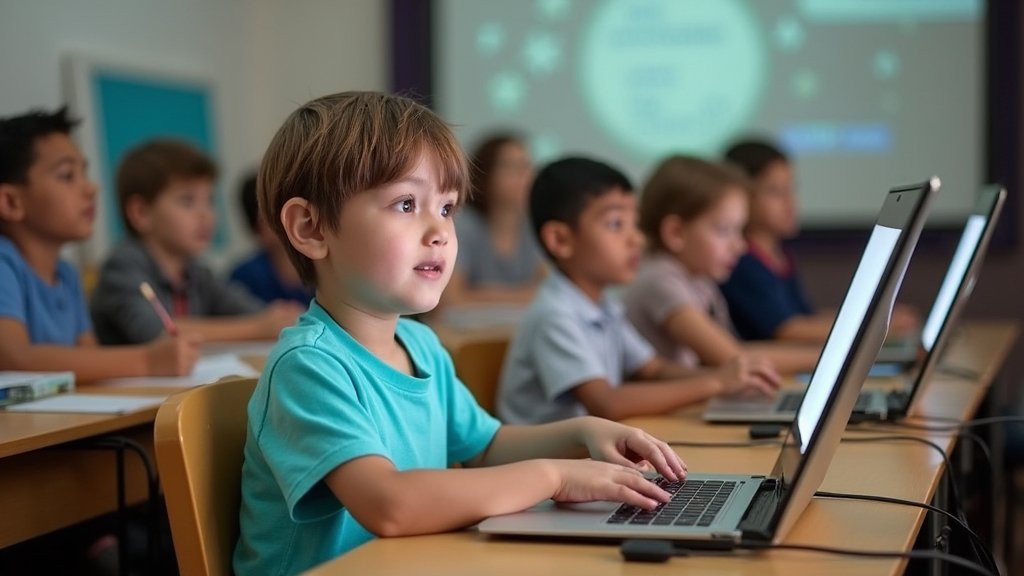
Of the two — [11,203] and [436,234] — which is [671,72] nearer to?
[11,203]

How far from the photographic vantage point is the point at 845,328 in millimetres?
1188

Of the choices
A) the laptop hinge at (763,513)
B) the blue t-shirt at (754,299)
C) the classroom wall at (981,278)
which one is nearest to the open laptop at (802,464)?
the laptop hinge at (763,513)

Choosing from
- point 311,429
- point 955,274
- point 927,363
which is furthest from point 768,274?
point 311,429

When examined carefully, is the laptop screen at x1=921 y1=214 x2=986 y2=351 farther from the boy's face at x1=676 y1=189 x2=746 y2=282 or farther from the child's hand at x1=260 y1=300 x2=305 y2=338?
the child's hand at x1=260 y1=300 x2=305 y2=338

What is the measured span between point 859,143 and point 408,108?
150 inches

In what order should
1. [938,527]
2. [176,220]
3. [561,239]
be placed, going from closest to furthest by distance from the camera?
[938,527], [561,239], [176,220]

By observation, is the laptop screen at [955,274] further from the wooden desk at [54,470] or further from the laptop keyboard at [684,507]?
the wooden desk at [54,470]

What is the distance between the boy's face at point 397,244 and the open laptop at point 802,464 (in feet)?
0.89

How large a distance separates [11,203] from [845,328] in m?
1.77

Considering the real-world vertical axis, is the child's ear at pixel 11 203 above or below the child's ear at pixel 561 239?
above

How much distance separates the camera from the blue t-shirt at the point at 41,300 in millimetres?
2242

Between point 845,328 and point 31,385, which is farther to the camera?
point 31,385

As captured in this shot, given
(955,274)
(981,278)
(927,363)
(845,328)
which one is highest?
(845,328)

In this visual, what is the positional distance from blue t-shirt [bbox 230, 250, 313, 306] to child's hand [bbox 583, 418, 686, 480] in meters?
2.48
